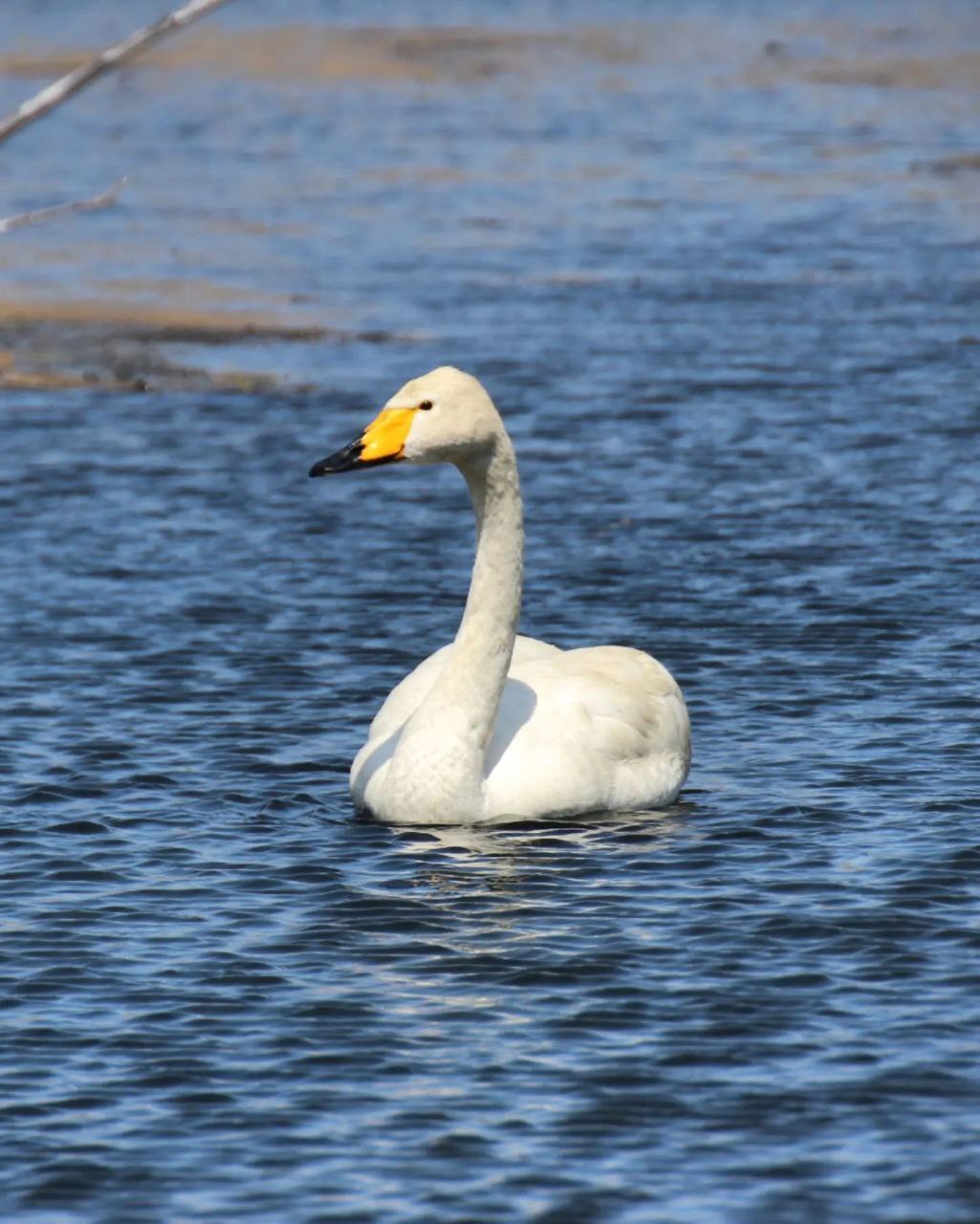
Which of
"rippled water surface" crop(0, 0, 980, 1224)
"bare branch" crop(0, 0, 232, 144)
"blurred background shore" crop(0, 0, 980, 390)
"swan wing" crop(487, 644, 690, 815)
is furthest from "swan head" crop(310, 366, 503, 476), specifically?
"blurred background shore" crop(0, 0, 980, 390)

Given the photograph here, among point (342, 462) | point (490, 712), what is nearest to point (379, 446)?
point (342, 462)

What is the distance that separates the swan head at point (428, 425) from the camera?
12219 millimetres

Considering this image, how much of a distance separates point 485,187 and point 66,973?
27.6 m

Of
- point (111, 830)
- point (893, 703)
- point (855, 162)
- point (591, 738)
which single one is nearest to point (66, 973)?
point (111, 830)

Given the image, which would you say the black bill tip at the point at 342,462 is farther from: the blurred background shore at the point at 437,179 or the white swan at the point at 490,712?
the blurred background shore at the point at 437,179

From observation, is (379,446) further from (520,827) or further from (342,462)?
(520,827)

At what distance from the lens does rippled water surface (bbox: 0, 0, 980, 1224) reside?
348 inches

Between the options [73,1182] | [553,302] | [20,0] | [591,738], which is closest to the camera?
[73,1182]

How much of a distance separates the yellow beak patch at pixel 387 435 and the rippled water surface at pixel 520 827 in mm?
1741

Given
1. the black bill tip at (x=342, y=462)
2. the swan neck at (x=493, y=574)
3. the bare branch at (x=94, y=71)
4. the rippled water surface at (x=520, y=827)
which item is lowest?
the rippled water surface at (x=520, y=827)

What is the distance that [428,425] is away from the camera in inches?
486

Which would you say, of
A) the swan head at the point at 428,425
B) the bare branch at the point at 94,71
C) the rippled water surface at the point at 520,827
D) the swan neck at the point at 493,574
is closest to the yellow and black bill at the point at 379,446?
the swan head at the point at 428,425

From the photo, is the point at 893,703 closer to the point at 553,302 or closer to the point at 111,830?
the point at 111,830

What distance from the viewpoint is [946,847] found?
11852 millimetres
